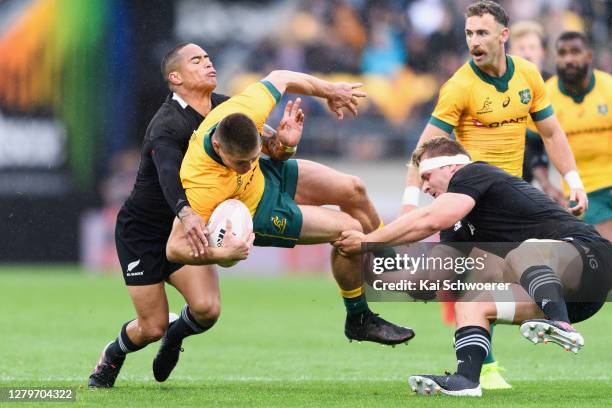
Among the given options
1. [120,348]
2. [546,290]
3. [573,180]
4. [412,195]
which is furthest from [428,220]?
[120,348]

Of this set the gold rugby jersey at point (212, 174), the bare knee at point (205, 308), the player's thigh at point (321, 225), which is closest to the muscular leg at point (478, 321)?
the player's thigh at point (321, 225)

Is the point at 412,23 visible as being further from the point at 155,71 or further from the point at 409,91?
the point at 155,71

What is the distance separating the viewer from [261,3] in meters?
22.7

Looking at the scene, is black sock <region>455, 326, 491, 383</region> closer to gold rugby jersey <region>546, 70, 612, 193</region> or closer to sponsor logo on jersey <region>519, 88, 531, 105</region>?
sponsor logo on jersey <region>519, 88, 531, 105</region>

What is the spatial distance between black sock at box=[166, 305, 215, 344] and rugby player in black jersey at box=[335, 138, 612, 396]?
5.37ft

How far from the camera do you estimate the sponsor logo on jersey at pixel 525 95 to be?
8.83m

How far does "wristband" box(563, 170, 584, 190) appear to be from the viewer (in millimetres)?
8859

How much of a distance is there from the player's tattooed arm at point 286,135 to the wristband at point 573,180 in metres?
2.15

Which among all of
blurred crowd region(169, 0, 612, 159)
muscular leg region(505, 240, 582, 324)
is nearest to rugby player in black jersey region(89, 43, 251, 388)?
muscular leg region(505, 240, 582, 324)

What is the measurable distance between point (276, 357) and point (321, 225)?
2805mm

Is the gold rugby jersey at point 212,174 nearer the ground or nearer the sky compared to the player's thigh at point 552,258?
nearer the sky

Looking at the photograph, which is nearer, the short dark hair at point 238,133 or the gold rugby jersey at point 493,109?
the short dark hair at point 238,133

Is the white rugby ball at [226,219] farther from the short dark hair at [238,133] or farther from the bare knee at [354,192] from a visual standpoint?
the bare knee at [354,192]

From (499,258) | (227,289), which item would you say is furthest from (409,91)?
(499,258)
